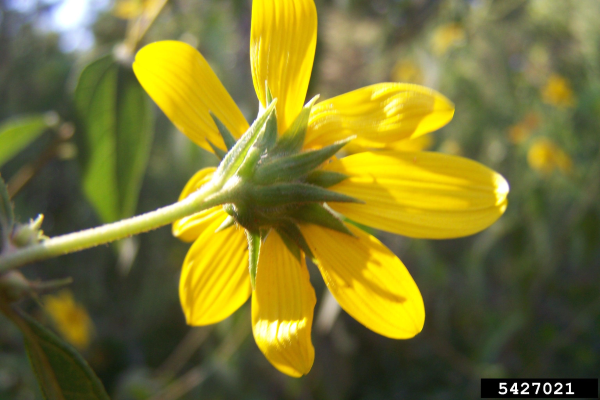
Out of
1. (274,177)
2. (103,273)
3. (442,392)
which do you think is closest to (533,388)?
(442,392)

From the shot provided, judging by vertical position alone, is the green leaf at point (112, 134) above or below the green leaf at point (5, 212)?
below

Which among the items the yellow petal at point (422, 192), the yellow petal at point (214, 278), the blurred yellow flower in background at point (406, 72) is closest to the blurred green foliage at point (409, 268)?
the blurred yellow flower in background at point (406, 72)

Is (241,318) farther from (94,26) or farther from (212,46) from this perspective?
(94,26)

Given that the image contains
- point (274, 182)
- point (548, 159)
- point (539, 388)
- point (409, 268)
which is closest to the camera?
point (274, 182)

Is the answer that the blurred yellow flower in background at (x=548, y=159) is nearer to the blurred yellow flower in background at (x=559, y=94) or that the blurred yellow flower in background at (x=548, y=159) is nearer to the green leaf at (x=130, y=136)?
the blurred yellow flower in background at (x=559, y=94)

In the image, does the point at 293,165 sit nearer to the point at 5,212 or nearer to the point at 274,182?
Result: the point at 274,182

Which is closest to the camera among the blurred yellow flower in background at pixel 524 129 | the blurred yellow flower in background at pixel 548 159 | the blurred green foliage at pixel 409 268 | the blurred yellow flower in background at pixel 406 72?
the blurred green foliage at pixel 409 268

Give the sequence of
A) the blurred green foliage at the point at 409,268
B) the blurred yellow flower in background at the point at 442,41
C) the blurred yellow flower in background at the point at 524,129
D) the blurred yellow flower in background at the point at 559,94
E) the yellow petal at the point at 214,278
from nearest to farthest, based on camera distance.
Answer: the yellow petal at the point at 214,278 < the blurred green foliage at the point at 409,268 < the blurred yellow flower in background at the point at 524,129 < the blurred yellow flower in background at the point at 442,41 < the blurred yellow flower in background at the point at 559,94

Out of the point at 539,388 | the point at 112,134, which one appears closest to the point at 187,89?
the point at 112,134
